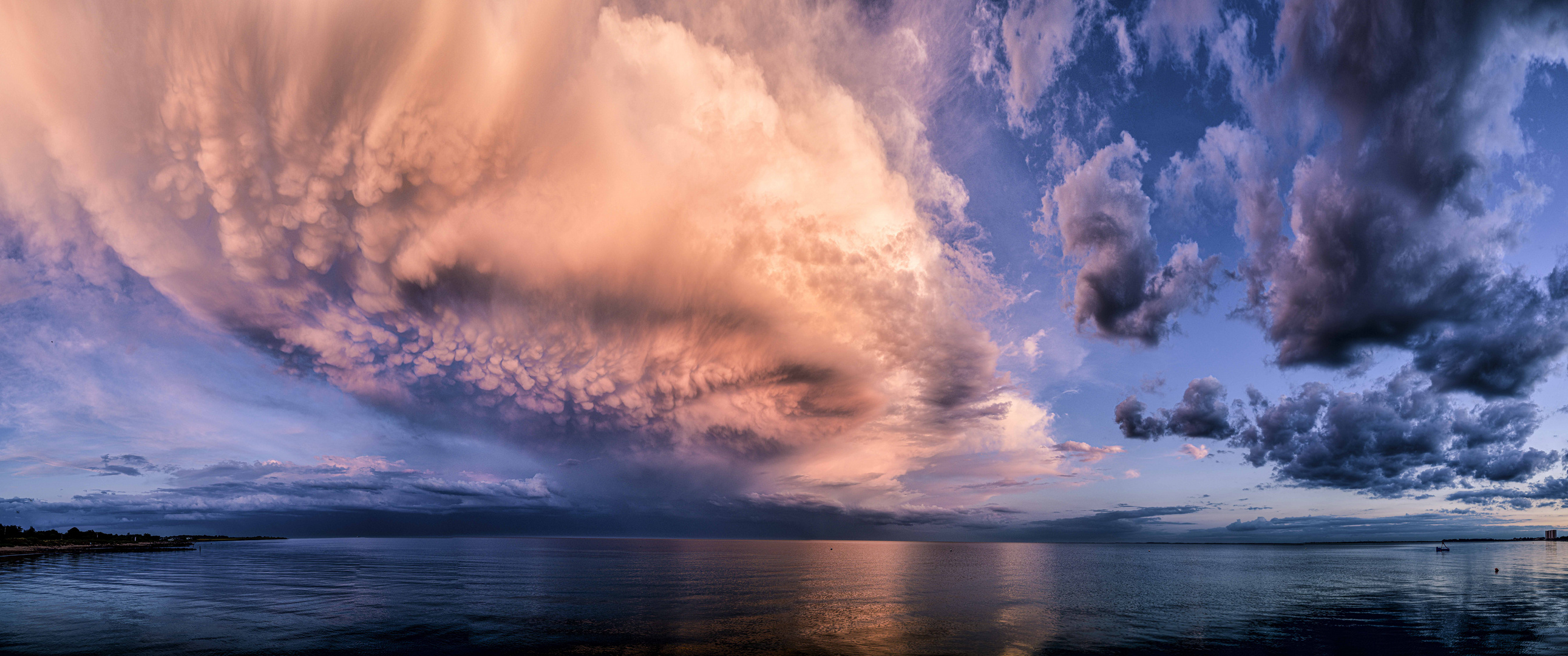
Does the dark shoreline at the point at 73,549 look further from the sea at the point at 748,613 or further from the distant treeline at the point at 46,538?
the sea at the point at 748,613

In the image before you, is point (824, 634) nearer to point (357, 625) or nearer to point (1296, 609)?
point (357, 625)

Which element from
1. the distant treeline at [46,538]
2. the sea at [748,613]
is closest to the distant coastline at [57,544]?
the distant treeline at [46,538]

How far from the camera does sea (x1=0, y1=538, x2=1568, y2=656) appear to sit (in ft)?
127

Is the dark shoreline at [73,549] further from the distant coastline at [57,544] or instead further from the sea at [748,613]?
the sea at [748,613]

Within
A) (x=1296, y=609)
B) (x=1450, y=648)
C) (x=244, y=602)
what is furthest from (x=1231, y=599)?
(x=244, y=602)

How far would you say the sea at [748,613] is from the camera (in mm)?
38656

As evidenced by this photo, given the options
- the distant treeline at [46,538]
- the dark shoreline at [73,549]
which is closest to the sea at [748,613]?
the dark shoreline at [73,549]

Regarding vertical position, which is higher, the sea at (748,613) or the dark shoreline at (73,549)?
the sea at (748,613)

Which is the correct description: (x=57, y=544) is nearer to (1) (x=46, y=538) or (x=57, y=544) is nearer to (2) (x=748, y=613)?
(1) (x=46, y=538)

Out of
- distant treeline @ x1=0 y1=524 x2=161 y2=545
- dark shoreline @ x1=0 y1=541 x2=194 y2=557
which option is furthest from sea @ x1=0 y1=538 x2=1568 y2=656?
distant treeline @ x1=0 y1=524 x2=161 y2=545

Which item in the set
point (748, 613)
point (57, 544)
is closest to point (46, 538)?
point (57, 544)

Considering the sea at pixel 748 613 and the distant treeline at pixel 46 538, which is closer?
the sea at pixel 748 613

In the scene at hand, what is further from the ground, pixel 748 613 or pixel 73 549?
pixel 748 613

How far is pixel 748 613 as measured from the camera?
53.0 metres
